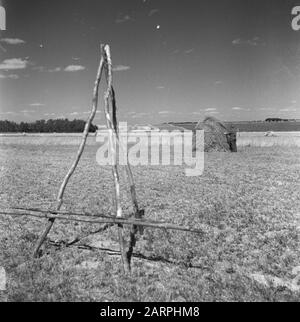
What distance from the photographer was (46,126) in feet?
327

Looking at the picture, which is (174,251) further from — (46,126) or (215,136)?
(46,126)

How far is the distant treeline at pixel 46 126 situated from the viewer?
98812 millimetres

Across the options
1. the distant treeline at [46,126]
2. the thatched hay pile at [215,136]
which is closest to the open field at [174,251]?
the thatched hay pile at [215,136]

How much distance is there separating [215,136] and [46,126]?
82735 millimetres

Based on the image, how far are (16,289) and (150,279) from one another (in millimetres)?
1831

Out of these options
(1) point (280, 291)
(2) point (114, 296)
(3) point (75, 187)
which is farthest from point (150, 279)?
(3) point (75, 187)


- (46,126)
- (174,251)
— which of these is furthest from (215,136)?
(46,126)

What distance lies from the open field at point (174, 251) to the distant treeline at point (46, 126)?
89834 mm

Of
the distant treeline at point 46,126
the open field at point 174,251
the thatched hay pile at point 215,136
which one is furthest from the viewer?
the distant treeline at point 46,126

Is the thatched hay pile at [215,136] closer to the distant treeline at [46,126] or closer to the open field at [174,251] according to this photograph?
→ the open field at [174,251]

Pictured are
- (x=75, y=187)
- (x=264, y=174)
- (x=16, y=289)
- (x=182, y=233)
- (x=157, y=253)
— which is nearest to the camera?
(x=16, y=289)

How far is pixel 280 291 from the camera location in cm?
443

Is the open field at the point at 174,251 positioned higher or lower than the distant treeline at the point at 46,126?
lower
